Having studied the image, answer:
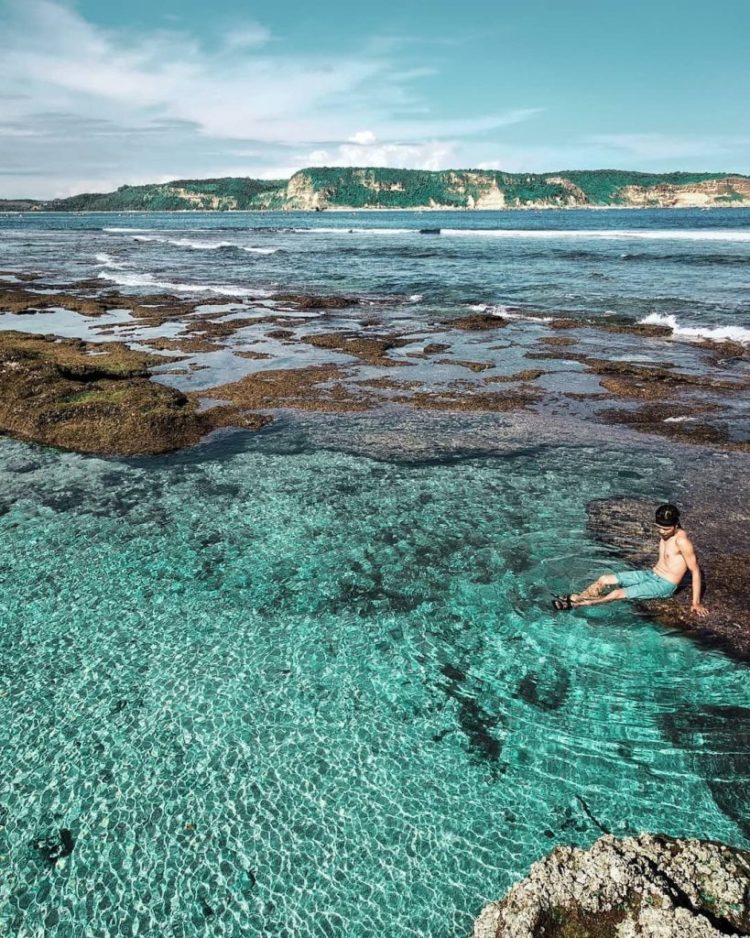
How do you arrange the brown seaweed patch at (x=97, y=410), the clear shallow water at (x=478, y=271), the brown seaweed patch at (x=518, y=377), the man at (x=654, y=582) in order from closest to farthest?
the man at (x=654, y=582)
the brown seaweed patch at (x=97, y=410)
the brown seaweed patch at (x=518, y=377)
the clear shallow water at (x=478, y=271)

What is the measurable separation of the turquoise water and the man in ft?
0.89

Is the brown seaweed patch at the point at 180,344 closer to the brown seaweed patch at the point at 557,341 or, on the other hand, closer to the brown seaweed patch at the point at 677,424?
the brown seaweed patch at the point at 557,341

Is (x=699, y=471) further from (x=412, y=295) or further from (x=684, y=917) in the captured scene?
(x=412, y=295)

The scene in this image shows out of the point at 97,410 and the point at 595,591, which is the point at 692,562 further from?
the point at 97,410

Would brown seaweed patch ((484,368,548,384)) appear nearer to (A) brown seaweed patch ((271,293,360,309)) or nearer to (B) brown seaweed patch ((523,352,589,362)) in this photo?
(B) brown seaweed patch ((523,352,589,362))

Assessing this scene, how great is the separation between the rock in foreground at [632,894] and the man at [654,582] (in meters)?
5.15

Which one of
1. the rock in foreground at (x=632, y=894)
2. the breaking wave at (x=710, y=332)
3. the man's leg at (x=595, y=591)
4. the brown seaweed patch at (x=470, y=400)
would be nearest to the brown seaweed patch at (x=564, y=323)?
the breaking wave at (x=710, y=332)

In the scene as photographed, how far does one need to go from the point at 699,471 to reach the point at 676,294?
32836 mm

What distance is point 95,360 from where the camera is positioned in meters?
23.8

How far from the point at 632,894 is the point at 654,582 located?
609 cm

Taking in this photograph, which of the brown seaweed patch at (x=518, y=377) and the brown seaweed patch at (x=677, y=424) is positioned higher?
the brown seaweed patch at (x=518, y=377)

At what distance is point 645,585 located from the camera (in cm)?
985

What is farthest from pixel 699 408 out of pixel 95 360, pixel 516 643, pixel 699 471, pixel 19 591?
pixel 95 360

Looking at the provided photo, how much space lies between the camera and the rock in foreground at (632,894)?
13.9ft
